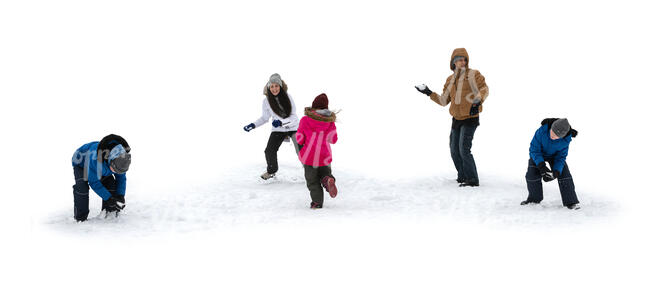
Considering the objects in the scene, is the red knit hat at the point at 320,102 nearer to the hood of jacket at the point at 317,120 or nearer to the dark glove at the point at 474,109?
the hood of jacket at the point at 317,120

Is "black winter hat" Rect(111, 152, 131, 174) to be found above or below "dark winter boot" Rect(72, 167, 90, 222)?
above

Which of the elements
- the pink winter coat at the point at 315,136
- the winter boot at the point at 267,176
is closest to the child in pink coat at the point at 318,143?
the pink winter coat at the point at 315,136

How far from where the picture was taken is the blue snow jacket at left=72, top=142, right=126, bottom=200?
808cm

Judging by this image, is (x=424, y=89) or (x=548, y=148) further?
(x=424, y=89)

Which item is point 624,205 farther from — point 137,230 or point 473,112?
point 137,230

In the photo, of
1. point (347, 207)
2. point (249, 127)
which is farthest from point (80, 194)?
point (347, 207)

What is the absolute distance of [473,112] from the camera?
9.98 m

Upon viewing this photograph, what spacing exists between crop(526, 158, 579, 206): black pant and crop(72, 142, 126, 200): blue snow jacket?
18.5ft

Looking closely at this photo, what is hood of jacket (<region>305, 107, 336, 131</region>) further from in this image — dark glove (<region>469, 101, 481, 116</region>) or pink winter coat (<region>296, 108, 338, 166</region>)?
dark glove (<region>469, 101, 481, 116</region>)

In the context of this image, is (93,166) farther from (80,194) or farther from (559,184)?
(559,184)

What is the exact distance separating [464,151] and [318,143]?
2.72 m

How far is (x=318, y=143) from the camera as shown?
28.9 feet

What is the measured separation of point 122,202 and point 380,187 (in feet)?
13.4

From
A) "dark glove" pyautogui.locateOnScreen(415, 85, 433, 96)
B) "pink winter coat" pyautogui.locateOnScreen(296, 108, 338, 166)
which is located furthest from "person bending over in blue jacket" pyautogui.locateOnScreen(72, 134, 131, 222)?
"dark glove" pyautogui.locateOnScreen(415, 85, 433, 96)
